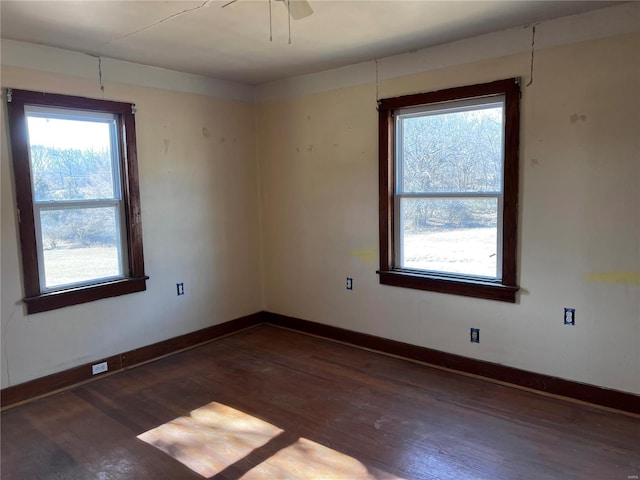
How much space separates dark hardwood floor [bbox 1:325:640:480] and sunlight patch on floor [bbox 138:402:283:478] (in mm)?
10

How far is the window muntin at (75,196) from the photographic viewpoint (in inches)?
132

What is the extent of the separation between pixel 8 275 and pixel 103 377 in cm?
109

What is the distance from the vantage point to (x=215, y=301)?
15.2 feet

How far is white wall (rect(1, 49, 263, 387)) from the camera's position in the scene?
3.25m

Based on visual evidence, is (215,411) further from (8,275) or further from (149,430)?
(8,275)

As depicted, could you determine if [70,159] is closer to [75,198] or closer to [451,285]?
[75,198]

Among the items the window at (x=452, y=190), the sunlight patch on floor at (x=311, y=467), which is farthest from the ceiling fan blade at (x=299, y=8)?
the sunlight patch on floor at (x=311, y=467)

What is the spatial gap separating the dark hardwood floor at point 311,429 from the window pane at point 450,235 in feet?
2.90

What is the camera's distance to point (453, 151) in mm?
3588

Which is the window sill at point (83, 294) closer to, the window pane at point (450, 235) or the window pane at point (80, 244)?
the window pane at point (80, 244)

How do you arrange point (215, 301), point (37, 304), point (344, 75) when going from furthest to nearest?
point (215, 301) < point (344, 75) < point (37, 304)

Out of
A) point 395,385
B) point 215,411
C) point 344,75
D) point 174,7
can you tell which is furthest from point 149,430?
point 344,75

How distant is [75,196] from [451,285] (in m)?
3.07

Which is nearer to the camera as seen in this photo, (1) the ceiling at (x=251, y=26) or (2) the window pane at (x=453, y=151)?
(1) the ceiling at (x=251, y=26)
